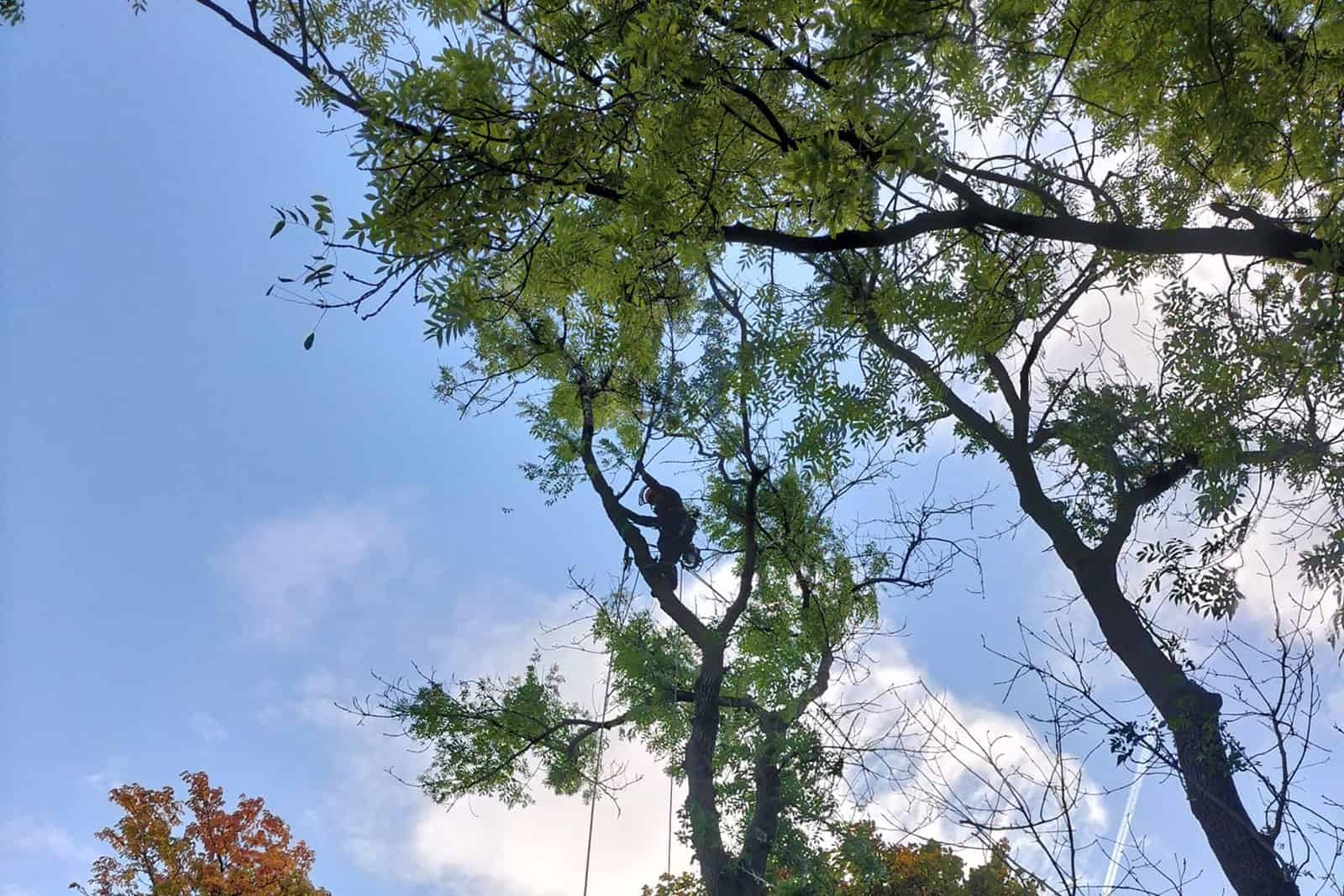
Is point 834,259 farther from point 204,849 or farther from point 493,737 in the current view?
point 204,849

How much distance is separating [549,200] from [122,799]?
14.1 meters

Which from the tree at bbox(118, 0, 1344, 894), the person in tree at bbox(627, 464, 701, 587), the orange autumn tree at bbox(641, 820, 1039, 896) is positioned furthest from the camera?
the orange autumn tree at bbox(641, 820, 1039, 896)

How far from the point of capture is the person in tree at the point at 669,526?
7.04 metres

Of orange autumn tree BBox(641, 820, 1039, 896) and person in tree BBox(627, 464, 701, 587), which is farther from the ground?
person in tree BBox(627, 464, 701, 587)

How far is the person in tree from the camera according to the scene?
23.1 feet

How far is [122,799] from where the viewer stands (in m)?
12.5

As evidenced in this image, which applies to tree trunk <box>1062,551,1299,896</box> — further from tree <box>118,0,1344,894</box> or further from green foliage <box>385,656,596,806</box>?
green foliage <box>385,656,596,806</box>

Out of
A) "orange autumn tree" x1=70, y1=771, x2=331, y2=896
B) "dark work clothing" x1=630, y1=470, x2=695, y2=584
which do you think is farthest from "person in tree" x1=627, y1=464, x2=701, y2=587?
"orange autumn tree" x1=70, y1=771, x2=331, y2=896

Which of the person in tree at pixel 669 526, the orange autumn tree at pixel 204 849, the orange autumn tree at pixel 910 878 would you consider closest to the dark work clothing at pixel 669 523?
the person in tree at pixel 669 526

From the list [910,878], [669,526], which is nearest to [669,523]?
[669,526]

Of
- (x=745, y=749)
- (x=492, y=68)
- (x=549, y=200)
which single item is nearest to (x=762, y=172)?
(x=549, y=200)

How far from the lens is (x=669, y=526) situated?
726 centimetres

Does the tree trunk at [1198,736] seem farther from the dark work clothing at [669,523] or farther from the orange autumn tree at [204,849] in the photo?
the orange autumn tree at [204,849]

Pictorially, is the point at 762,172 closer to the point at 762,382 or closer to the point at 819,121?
the point at 819,121
